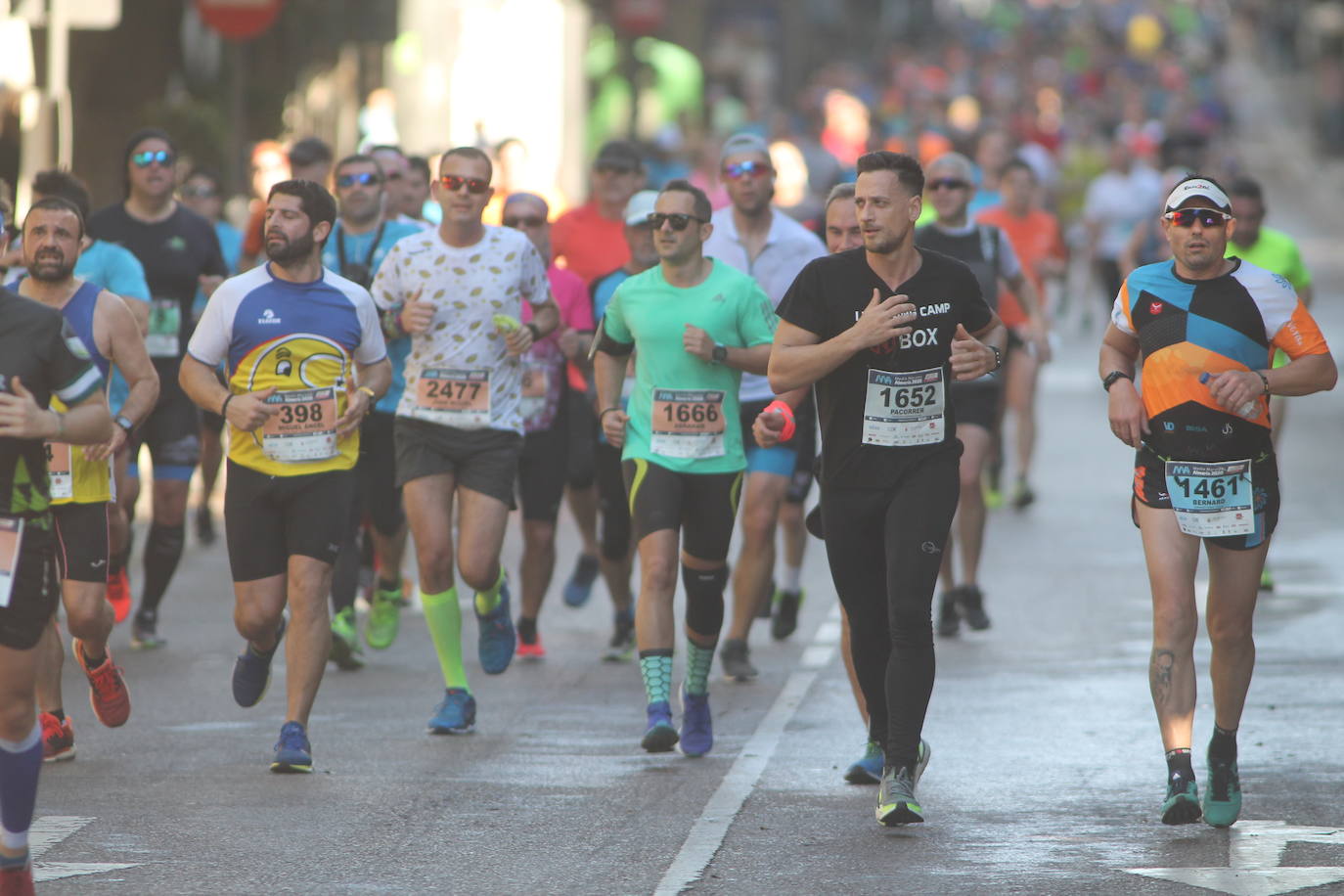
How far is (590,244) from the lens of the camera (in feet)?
43.3

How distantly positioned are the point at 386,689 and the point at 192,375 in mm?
2242

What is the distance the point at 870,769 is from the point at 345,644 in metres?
3.33

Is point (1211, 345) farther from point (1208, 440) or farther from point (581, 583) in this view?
point (581, 583)

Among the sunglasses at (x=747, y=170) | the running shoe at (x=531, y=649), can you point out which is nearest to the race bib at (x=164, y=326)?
the running shoe at (x=531, y=649)

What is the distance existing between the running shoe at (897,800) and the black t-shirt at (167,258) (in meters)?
5.22

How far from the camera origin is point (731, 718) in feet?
33.8

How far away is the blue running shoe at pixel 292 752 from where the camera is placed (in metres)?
Result: 9.02

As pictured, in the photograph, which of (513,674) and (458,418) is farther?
(513,674)

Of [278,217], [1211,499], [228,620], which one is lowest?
[228,620]

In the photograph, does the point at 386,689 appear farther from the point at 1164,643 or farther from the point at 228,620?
the point at 1164,643

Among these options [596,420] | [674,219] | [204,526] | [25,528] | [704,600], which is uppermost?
[674,219]

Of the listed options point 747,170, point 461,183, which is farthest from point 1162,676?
point 747,170

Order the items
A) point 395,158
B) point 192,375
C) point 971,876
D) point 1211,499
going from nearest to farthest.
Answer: point 971,876, point 1211,499, point 192,375, point 395,158

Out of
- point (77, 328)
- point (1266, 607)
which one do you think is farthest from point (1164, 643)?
point (1266, 607)
